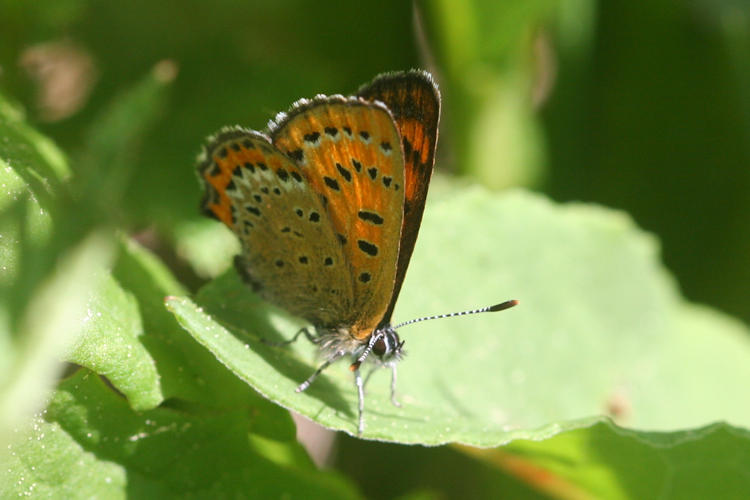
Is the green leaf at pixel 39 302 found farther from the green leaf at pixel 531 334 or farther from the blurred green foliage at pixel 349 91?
the green leaf at pixel 531 334

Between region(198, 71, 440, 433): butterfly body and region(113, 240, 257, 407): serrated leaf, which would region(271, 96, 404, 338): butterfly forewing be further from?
region(113, 240, 257, 407): serrated leaf

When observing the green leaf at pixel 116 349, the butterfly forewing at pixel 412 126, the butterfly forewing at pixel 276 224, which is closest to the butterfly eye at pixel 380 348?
the butterfly forewing at pixel 276 224

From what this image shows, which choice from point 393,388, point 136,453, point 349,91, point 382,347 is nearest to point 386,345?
point 382,347

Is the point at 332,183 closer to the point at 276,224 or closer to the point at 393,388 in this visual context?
the point at 276,224

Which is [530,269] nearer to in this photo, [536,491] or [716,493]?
[536,491]

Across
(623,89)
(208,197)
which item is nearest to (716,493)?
(208,197)
